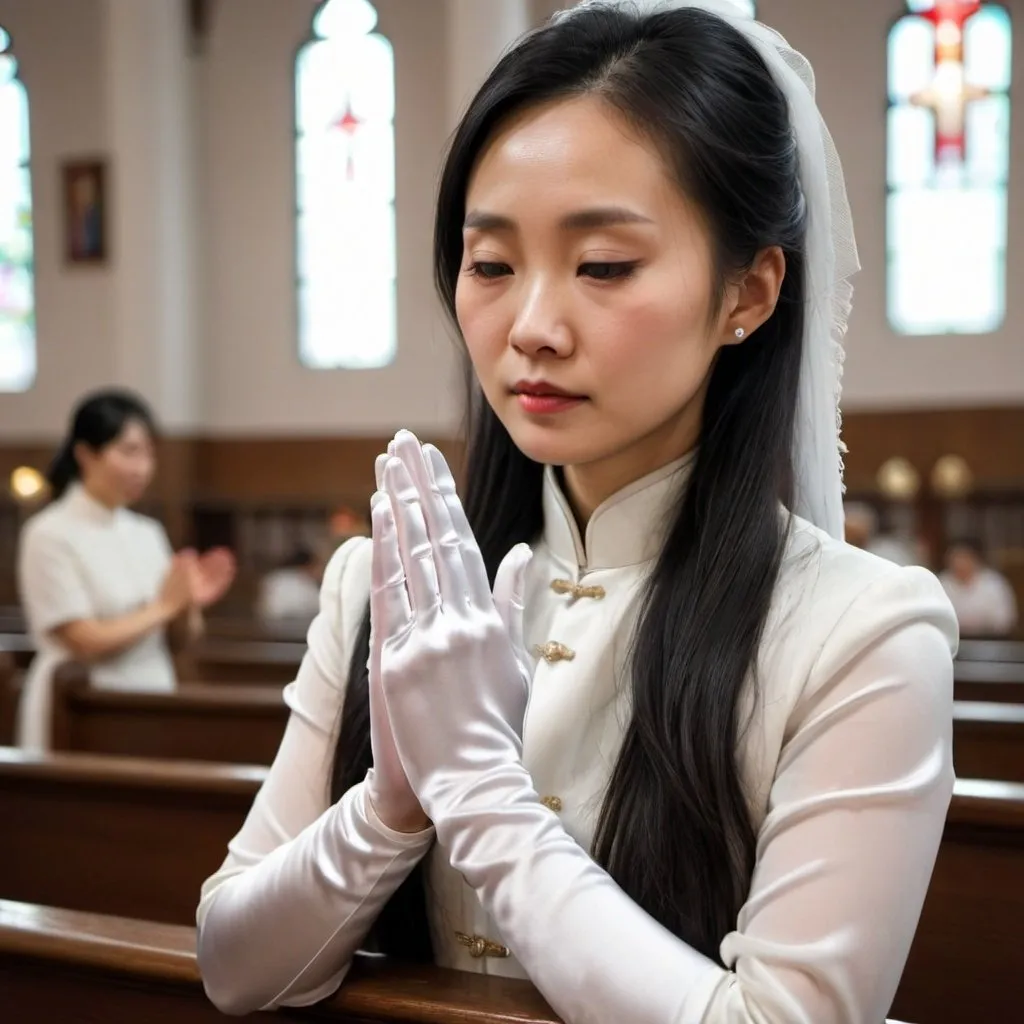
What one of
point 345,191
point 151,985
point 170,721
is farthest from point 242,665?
point 345,191

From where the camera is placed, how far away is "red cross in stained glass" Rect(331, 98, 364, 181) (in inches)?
406

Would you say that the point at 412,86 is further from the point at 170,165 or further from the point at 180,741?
the point at 180,741

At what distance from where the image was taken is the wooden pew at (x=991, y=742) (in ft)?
9.86

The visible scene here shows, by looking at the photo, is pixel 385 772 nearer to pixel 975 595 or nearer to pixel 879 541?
pixel 975 595

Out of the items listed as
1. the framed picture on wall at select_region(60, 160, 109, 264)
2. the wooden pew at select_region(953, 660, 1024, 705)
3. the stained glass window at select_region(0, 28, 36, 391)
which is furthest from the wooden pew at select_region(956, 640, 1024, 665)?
the stained glass window at select_region(0, 28, 36, 391)

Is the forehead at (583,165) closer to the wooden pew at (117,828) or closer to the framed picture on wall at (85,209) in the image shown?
the wooden pew at (117,828)

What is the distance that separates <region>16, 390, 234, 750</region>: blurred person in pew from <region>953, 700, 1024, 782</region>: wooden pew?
7.39ft

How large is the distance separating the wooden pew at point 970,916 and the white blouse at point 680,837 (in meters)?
0.82

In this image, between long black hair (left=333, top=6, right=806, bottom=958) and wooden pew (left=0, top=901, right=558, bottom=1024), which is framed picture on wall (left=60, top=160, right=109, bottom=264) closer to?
wooden pew (left=0, top=901, right=558, bottom=1024)

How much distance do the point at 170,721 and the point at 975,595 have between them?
18.3 ft

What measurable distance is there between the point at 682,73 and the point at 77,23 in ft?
36.0

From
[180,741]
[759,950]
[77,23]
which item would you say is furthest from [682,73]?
[77,23]

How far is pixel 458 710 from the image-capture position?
114 centimetres

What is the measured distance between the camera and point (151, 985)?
1438 mm
